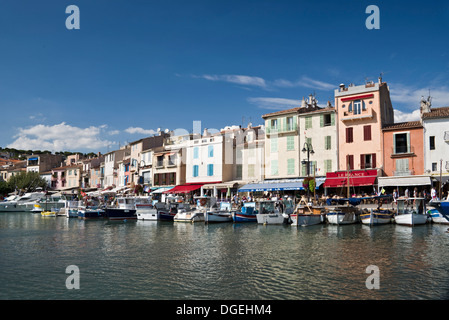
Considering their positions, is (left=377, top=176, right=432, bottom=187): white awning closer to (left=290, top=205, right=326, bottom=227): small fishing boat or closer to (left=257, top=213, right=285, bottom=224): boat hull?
(left=290, top=205, right=326, bottom=227): small fishing boat

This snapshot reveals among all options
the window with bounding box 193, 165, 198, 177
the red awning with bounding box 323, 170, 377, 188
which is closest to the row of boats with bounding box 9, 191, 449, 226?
the red awning with bounding box 323, 170, 377, 188

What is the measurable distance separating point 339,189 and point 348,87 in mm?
11854

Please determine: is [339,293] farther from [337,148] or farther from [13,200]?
[13,200]

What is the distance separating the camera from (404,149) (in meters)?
40.6

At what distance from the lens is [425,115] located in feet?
130

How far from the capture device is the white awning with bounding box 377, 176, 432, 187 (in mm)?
37425

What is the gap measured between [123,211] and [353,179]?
1014 inches

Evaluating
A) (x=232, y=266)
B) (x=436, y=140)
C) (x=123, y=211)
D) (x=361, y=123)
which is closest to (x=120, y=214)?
(x=123, y=211)

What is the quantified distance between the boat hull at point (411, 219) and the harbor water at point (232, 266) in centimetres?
305

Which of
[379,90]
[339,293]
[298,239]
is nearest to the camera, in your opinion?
[339,293]

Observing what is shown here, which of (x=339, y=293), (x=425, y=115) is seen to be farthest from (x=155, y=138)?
(x=339, y=293)

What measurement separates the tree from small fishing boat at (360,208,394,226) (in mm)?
71753
